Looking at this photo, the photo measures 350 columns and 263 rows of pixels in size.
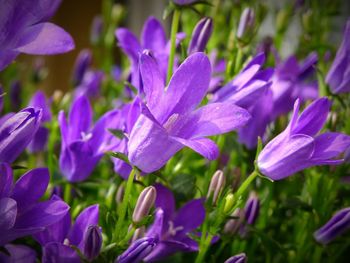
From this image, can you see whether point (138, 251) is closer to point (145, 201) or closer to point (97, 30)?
point (145, 201)

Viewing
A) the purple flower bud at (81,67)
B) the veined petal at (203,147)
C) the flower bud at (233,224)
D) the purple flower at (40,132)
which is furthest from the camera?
the purple flower bud at (81,67)

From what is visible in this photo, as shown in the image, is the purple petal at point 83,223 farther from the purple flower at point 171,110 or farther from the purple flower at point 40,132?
the purple flower at point 40,132

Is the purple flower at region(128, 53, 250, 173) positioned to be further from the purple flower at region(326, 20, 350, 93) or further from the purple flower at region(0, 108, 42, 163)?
the purple flower at region(326, 20, 350, 93)

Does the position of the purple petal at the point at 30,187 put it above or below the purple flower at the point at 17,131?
below

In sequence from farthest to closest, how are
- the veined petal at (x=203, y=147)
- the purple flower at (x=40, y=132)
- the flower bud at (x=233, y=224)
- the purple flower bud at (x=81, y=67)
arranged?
the purple flower bud at (x=81, y=67) → the purple flower at (x=40, y=132) → the flower bud at (x=233, y=224) → the veined petal at (x=203, y=147)

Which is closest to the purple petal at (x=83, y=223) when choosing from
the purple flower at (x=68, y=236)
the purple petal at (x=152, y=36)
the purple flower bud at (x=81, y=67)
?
the purple flower at (x=68, y=236)

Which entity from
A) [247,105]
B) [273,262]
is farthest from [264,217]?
[247,105]

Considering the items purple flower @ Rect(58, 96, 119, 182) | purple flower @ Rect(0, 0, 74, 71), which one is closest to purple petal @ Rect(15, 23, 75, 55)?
purple flower @ Rect(0, 0, 74, 71)
